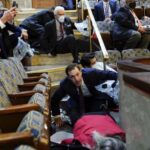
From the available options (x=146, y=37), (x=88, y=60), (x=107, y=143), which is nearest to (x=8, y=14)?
(x=88, y=60)

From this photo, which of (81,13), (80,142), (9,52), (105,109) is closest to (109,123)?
(80,142)

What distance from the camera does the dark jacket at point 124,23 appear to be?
5602 millimetres

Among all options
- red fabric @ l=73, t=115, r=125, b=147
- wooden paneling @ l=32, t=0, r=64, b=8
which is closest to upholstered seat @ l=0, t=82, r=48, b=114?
red fabric @ l=73, t=115, r=125, b=147

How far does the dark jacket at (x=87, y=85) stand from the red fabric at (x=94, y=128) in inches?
20.2

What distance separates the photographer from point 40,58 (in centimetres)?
532

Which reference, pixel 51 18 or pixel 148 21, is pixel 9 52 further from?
pixel 148 21

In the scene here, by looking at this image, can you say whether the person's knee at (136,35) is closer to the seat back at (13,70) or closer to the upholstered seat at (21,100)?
the seat back at (13,70)

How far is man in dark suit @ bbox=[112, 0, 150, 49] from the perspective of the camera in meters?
5.60

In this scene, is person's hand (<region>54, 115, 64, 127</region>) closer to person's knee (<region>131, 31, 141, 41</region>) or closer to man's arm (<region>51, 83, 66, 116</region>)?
man's arm (<region>51, 83, 66, 116</region>)

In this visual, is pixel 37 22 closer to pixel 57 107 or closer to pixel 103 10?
pixel 103 10

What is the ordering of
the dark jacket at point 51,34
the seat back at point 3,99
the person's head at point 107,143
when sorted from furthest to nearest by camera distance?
the dark jacket at point 51,34 → the seat back at point 3,99 → the person's head at point 107,143

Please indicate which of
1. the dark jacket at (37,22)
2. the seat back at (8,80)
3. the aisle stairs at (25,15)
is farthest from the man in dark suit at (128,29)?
the seat back at (8,80)

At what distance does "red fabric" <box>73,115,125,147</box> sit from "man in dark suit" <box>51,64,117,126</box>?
496 mm

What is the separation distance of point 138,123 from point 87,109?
2.09 meters
